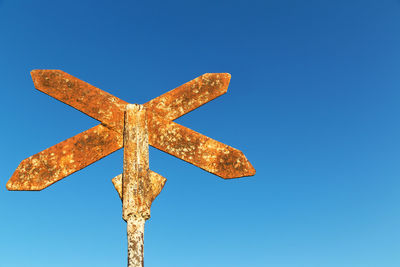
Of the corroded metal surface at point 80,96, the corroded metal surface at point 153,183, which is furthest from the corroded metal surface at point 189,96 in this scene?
the corroded metal surface at point 153,183

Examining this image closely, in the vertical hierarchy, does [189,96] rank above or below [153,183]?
above

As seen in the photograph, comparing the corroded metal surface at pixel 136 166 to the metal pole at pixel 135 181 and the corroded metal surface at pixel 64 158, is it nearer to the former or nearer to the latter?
the metal pole at pixel 135 181

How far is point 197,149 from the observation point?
414 cm

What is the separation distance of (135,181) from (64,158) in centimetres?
84

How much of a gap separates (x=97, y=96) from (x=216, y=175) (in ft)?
5.34

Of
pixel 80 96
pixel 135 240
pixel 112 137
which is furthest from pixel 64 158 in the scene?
pixel 135 240

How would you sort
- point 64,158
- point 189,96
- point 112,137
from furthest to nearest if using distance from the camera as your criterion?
1. point 189,96
2. point 112,137
3. point 64,158

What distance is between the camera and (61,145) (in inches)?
156

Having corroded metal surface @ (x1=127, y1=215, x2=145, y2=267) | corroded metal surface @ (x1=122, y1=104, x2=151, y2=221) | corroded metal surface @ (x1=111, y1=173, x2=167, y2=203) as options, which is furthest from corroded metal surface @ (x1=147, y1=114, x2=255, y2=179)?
corroded metal surface @ (x1=127, y1=215, x2=145, y2=267)

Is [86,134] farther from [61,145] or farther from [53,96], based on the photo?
[53,96]

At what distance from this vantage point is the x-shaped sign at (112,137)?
394cm

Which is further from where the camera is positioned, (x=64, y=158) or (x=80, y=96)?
(x=80, y=96)

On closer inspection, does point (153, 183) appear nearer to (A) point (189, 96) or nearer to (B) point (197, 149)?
(B) point (197, 149)

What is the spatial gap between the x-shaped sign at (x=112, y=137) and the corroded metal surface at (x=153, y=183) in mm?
364
